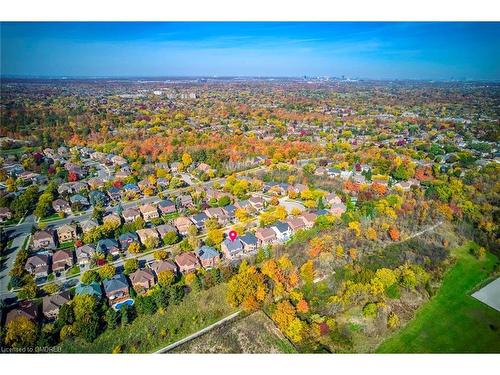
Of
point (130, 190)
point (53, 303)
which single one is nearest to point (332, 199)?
point (130, 190)

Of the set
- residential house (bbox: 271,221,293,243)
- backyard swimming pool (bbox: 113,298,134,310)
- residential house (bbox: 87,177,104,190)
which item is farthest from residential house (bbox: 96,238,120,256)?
residential house (bbox: 87,177,104,190)

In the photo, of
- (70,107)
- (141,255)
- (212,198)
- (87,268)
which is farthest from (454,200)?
(70,107)

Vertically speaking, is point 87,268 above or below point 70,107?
below

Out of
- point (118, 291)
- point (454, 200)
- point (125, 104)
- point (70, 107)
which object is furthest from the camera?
point (125, 104)

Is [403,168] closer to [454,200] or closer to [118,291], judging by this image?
[454,200]

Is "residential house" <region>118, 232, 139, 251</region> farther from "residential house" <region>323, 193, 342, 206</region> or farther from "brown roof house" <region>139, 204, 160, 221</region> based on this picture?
"residential house" <region>323, 193, 342, 206</region>

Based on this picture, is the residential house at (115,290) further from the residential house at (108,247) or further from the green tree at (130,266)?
the residential house at (108,247)
